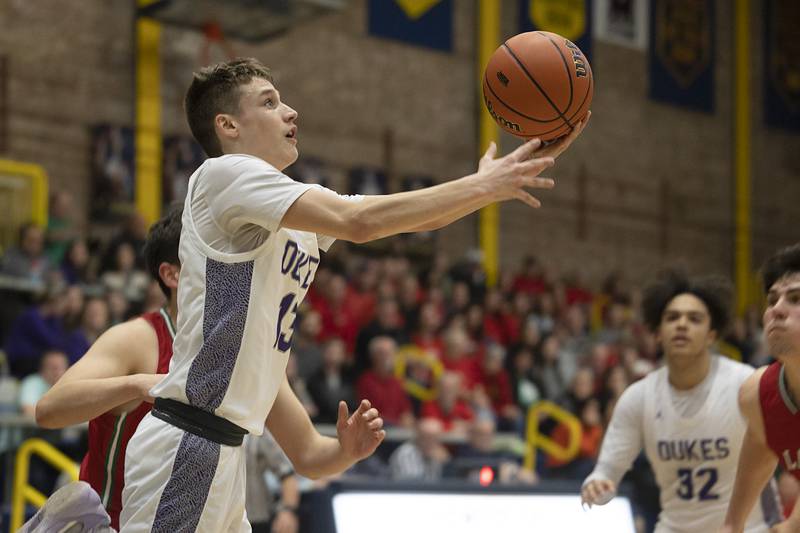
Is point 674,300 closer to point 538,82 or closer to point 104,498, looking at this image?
point 538,82

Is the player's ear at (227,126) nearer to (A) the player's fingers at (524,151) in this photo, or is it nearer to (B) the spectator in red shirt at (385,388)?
(A) the player's fingers at (524,151)

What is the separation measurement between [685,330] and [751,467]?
141cm

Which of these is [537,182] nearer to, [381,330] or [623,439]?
[623,439]

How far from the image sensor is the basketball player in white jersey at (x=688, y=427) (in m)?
5.07

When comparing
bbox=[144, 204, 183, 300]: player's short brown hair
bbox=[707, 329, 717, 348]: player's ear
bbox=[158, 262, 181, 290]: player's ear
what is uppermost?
bbox=[144, 204, 183, 300]: player's short brown hair

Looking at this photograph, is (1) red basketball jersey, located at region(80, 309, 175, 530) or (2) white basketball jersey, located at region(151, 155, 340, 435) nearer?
(2) white basketball jersey, located at region(151, 155, 340, 435)

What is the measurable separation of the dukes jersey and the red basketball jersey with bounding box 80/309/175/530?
2.15 m

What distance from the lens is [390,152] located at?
16016 mm

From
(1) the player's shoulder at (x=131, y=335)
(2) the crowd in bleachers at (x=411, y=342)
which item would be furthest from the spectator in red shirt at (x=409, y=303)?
(1) the player's shoulder at (x=131, y=335)

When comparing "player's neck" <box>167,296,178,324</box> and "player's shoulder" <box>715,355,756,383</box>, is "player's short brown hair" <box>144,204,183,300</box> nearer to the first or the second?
"player's neck" <box>167,296,178,324</box>

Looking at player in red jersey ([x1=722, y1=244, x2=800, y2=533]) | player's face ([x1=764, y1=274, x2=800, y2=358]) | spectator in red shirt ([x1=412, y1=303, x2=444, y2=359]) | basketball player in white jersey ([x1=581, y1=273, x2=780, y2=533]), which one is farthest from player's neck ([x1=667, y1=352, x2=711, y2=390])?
spectator in red shirt ([x1=412, y1=303, x2=444, y2=359])

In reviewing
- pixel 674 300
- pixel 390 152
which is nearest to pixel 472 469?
pixel 674 300

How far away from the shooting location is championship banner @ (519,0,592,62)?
17000 mm

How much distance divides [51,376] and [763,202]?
580 inches
